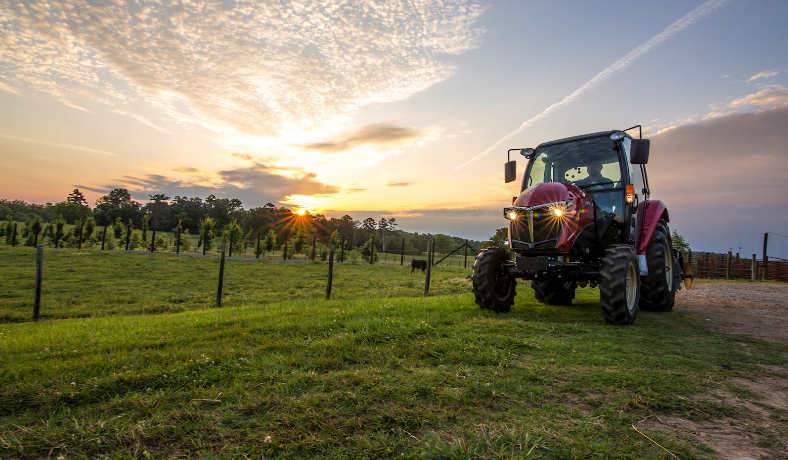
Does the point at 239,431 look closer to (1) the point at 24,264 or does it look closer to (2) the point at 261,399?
(2) the point at 261,399

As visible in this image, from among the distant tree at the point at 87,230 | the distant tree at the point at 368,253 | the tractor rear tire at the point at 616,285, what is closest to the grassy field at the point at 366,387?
the tractor rear tire at the point at 616,285

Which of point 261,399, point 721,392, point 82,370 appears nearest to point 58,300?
point 82,370

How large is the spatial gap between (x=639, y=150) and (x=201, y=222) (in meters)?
39.5

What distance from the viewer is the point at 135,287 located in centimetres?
1390

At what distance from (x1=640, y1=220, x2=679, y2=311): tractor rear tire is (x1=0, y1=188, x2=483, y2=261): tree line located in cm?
2762

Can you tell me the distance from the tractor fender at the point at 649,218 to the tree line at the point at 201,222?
2764 cm

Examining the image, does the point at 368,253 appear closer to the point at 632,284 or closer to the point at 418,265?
the point at 418,265

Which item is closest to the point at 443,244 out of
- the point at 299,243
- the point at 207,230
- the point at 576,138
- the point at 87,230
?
the point at 299,243

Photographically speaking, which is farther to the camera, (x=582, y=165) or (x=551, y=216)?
(x=582, y=165)

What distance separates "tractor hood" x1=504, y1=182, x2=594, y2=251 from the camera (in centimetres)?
636

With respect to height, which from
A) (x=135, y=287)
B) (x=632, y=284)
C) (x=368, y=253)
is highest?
(x=632, y=284)

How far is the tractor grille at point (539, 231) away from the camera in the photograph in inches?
254

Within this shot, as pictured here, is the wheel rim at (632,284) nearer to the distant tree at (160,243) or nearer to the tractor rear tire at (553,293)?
the tractor rear tire at (553,293)

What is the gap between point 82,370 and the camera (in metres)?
3.77
